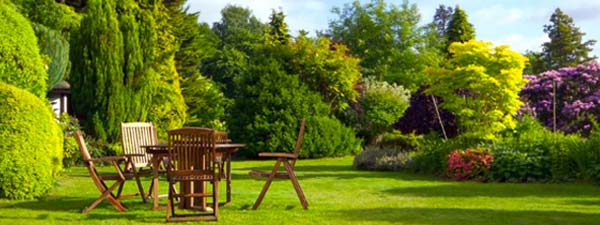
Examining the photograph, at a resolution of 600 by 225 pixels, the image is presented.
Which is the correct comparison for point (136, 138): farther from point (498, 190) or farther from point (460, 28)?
point (460, 28)

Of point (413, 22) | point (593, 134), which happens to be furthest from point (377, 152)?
point (413, 22)

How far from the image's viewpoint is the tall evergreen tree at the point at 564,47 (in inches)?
2106

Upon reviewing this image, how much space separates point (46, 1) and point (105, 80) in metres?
2.90

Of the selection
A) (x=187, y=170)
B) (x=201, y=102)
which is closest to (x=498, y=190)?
(x=187, y=170)

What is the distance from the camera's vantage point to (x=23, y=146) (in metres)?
9.66

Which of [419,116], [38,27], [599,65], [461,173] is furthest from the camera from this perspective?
[599,65]

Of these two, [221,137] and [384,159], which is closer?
[221,137]

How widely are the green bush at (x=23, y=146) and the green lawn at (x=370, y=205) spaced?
29cm

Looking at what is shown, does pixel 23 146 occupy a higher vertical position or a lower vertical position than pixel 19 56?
lower

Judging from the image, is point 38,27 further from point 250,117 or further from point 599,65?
point 599,65

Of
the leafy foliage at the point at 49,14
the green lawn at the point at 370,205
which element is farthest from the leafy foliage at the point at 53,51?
the green lawn at the point at 370,205

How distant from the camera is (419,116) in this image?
63.9ft

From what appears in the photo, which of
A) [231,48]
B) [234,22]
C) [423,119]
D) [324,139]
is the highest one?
[234,22]

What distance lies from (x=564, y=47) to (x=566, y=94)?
106 ft
